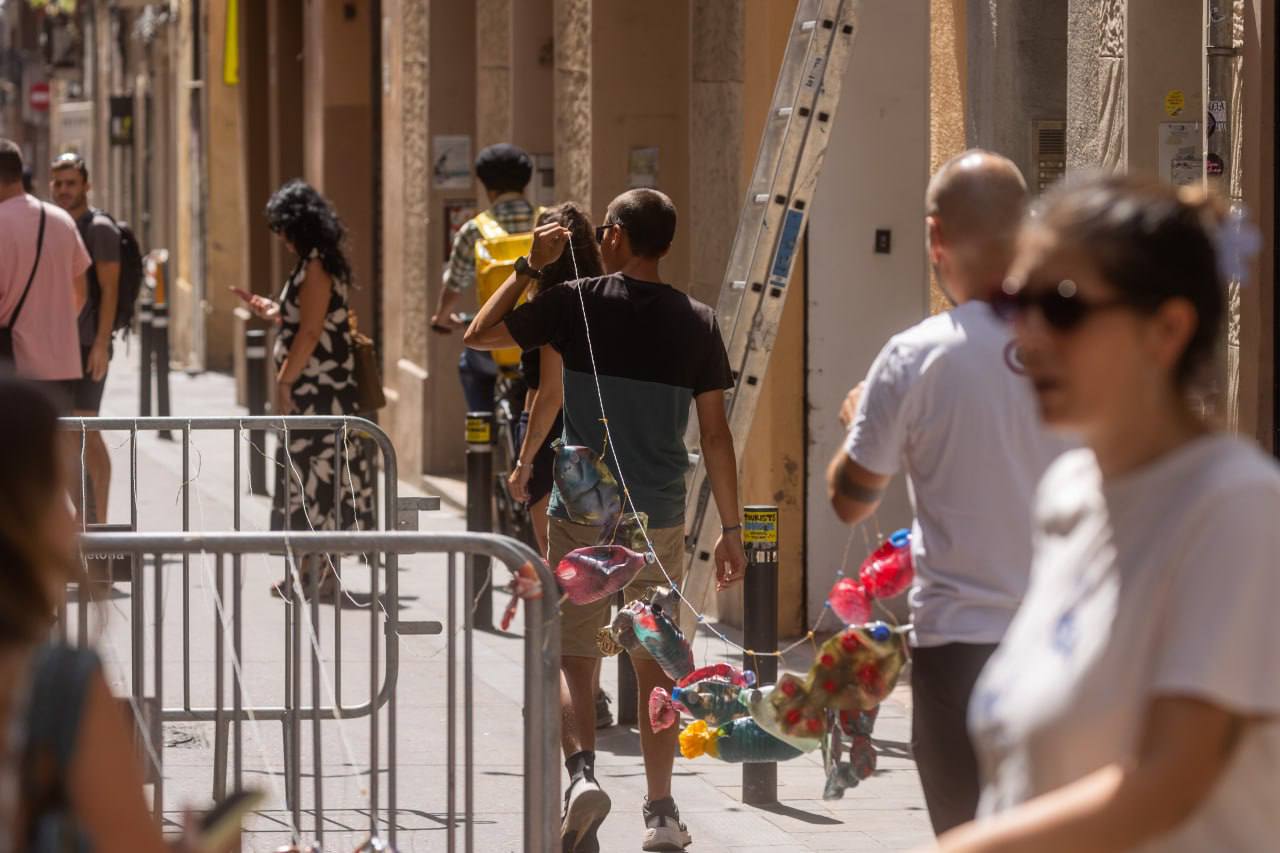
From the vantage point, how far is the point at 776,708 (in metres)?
4.51

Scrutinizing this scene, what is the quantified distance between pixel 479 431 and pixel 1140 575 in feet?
24.2

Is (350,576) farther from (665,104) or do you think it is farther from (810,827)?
(810,827)

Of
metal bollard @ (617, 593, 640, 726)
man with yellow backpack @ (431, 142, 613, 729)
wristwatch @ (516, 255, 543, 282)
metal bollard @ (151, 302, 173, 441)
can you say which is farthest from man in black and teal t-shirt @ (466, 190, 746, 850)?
metal bollard @ (151, 302, 173, 441)

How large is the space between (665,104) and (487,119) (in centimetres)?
246

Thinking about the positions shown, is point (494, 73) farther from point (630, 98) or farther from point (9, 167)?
point (9, 167)

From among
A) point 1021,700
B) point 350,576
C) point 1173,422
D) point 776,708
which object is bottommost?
point 350,576

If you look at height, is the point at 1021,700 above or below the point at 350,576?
above

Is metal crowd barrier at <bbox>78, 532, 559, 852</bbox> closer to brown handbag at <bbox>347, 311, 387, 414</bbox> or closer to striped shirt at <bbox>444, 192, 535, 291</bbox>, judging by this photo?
striped shirt at <bbox>444, 192, 535, 291</bbox>

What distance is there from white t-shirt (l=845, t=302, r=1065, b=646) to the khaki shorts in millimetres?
2376

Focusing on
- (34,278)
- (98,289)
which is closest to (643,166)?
(98,289)

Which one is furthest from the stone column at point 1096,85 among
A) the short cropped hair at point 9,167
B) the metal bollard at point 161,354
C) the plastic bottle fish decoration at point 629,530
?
the metal bollard at point 161,354

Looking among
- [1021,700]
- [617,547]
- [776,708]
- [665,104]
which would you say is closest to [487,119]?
[665,104]

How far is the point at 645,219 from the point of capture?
6.25m

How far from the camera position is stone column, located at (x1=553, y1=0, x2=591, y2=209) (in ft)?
37.8
